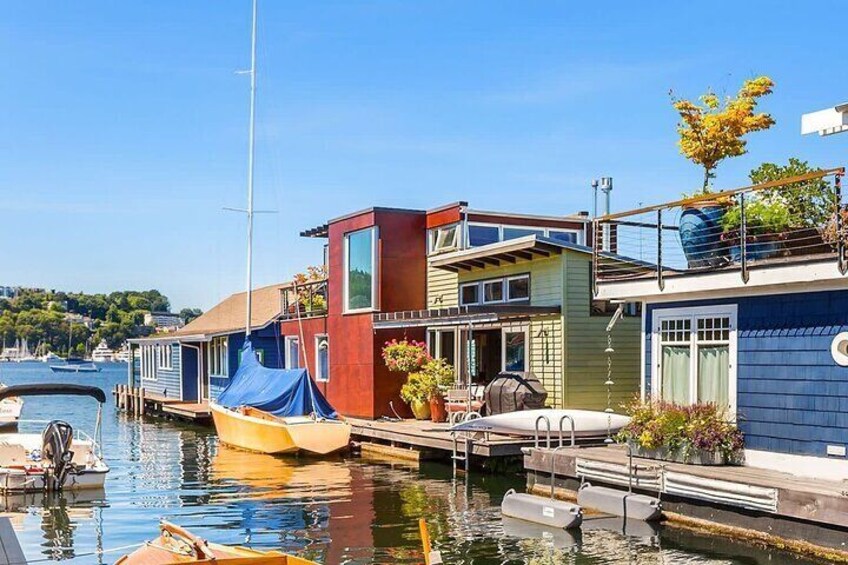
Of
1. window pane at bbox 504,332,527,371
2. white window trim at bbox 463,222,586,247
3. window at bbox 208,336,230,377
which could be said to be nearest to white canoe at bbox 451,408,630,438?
window pane at bbox 504,332,527,371

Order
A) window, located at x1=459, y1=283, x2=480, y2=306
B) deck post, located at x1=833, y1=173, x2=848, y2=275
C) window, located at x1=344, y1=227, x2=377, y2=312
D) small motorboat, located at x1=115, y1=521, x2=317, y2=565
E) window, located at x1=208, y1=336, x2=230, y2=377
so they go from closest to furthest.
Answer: small motorboat, located at x1=115, y1=521, x2=317, y2=565 < deck post, located at x1=833, y1=173, x2=848, y2=275 < window, located at x1=459, y1=283, x2=480, y2=306 < window, located at x1=344, y1=227, x2=377, y2=312 < window, located at x1=208, y1=336, x2=230, y2=377

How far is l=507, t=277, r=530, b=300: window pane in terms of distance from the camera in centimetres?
2506

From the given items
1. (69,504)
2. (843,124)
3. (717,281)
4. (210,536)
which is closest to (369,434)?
(69,504)

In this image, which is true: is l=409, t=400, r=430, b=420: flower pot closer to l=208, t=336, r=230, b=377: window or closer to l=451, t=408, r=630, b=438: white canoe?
l=451, t=408, r=630, b=438: white canoe

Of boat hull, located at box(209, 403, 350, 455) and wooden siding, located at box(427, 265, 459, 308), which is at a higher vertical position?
wooden siding, located at box(427, 265, 459, 308)

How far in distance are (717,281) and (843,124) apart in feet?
17.2

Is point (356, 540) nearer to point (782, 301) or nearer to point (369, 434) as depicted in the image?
point (782, 301)

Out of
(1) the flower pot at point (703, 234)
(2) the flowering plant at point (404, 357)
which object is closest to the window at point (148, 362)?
(2) the flowering plant at point (404, 357)

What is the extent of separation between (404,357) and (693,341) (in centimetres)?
1148

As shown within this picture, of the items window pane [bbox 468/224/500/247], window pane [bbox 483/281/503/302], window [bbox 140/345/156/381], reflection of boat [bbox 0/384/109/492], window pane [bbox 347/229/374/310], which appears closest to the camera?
reflection of boat [bbox 0/384/109/492]

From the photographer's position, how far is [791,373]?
1505 centimetres

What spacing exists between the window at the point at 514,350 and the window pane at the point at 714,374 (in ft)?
26.8

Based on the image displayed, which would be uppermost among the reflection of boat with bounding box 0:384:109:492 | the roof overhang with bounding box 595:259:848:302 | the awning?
the roof overhang with bounding box 595:259:848:302

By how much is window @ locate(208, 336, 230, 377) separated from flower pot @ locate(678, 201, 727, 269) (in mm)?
26174
